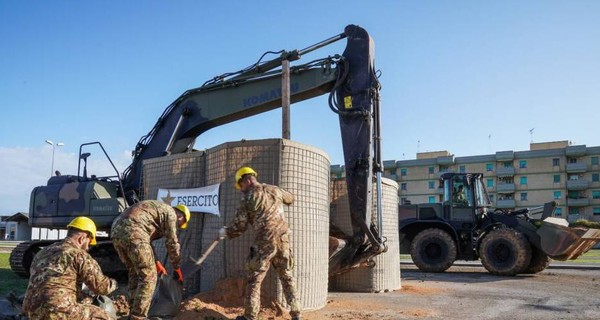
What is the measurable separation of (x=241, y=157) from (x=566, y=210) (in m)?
68.4

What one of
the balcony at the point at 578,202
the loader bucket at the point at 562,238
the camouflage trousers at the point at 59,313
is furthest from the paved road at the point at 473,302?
the balcony at the point at 578,202

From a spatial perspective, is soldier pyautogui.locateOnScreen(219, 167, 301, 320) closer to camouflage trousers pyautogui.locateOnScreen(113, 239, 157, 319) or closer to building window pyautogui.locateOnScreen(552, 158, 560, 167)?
camouflage trousers pyautogui.locateOnScreen(113, 239, 157, 319)

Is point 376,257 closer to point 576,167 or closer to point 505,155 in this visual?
point 505,155

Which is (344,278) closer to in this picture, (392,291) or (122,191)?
(392,291)

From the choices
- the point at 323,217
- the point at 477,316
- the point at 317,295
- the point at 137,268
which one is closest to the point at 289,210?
the point at 323,217

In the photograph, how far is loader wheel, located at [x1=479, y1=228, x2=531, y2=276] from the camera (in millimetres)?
13609

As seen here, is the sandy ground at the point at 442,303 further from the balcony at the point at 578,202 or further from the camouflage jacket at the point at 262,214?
the balcony at the point at 578,202

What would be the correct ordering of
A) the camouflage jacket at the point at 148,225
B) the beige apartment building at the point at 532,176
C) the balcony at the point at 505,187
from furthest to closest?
the balcony at the point at 505,187 < the beige apartment building at the point at 532,176 < the camouflage jacket at the point at 148,225

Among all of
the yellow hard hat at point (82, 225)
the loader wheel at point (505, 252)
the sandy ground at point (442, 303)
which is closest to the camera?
the yellow hard hat at point (82, 225)

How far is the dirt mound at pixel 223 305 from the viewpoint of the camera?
21.3 ft

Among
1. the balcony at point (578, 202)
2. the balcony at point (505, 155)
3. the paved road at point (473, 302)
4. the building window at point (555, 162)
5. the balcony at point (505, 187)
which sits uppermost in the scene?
the balcony at point (505, 155)

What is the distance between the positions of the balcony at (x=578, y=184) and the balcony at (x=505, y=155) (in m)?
7.30

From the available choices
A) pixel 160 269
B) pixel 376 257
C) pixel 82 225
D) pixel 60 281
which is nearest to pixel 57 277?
pixel 60 281

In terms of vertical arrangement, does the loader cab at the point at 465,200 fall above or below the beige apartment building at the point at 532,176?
below
